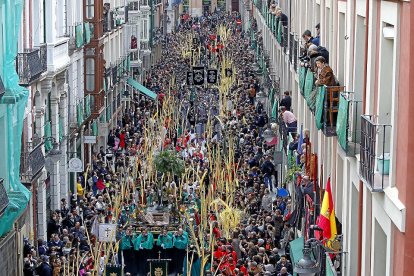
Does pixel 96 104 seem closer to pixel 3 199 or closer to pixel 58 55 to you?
pixel 58 55

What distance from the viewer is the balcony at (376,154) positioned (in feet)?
54.9

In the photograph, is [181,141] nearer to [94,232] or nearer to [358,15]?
[94,232]

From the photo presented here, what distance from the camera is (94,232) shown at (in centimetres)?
3466

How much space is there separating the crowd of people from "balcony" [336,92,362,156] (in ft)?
21.1

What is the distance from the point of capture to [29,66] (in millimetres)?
35750

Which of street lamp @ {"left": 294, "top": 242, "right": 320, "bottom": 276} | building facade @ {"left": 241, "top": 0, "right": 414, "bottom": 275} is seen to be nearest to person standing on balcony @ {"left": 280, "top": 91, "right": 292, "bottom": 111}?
building facade @ {"left": 241, "top": 0, "right": 414, "bottom": 275}

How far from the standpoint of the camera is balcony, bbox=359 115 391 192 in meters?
16.7

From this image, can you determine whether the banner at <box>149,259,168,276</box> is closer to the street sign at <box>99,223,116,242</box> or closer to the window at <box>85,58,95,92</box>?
the street sign at <box>99,223,116,242</box>

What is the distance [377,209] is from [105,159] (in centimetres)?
3762

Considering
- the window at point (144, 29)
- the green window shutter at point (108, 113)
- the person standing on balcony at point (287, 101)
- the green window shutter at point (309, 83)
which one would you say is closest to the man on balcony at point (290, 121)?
the person standing on balcony at point (287, 101)

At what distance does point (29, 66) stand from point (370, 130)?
2015cm

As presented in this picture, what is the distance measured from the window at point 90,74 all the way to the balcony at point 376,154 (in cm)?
3870

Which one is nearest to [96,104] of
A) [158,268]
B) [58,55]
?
[58,55]

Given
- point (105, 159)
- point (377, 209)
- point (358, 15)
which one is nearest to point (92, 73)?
point (105, 159)
